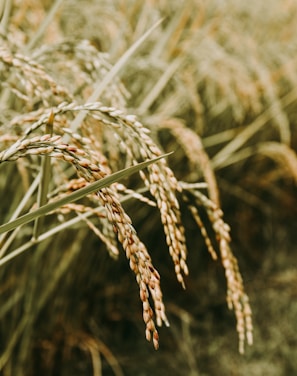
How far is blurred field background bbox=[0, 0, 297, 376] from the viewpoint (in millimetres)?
1436

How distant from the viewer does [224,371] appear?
1.92 meters

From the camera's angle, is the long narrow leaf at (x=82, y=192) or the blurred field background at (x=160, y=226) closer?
the long narrow leaf at (x=82, y=192)

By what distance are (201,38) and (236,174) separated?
0.77 m

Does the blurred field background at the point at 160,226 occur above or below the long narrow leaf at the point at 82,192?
below

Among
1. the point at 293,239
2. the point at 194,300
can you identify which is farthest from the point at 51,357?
the point at 293,239

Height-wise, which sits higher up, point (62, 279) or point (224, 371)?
point (62, 279)

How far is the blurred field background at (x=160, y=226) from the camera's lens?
1436 mm

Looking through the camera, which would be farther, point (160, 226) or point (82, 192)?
point (160, 226)

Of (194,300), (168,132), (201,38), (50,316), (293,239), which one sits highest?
(201,38)

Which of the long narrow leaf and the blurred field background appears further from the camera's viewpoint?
the blurred field background

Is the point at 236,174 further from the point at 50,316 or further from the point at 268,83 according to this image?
the point at 50,316

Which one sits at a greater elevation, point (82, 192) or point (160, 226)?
point (82, 192)

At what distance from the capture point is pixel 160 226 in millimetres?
2090

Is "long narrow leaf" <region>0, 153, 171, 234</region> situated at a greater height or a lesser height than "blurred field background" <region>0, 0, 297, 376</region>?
greater
